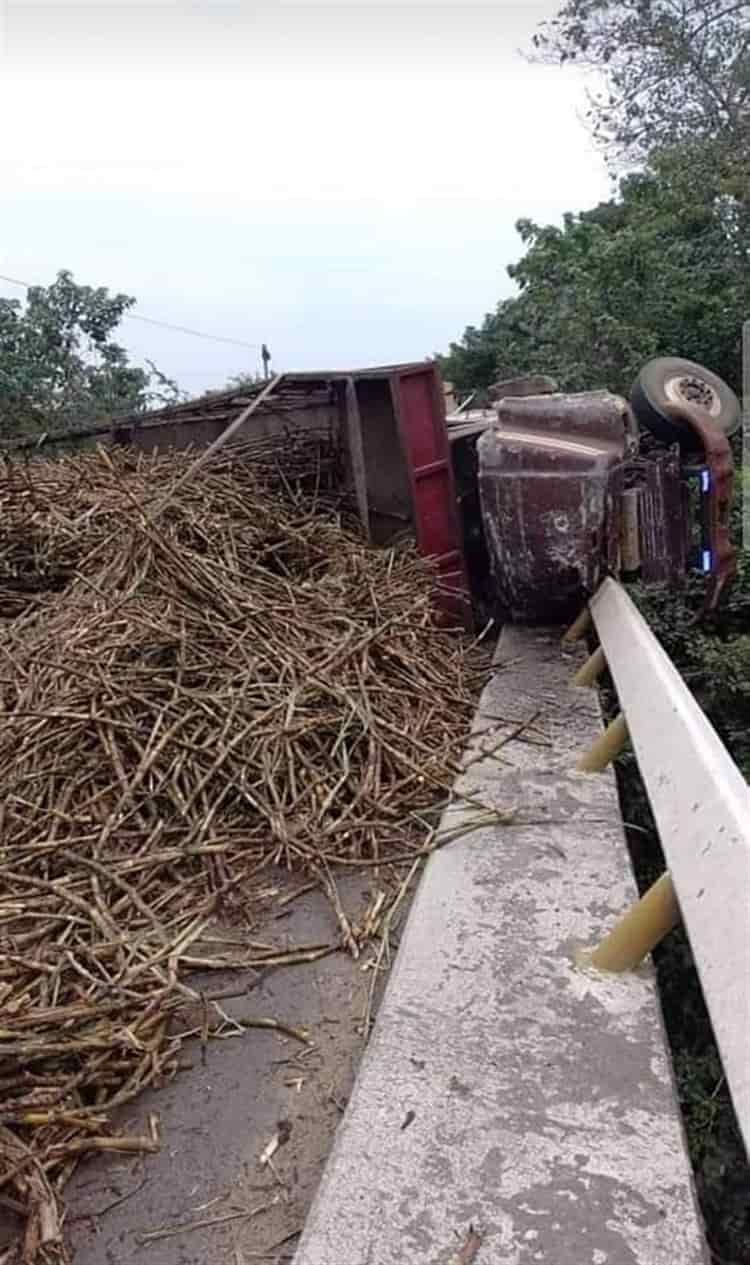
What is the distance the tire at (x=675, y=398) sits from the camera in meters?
4.58

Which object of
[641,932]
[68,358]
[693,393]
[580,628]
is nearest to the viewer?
[641,932]

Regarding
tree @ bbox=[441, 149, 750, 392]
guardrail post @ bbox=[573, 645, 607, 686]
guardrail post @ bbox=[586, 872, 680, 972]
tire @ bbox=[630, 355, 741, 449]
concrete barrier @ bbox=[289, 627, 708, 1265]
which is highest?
tree @ bbox=[441, 149, 750, 392]

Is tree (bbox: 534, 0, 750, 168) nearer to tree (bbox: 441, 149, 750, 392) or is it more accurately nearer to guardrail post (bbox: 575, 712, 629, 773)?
tree (bbox: 441, 149, 750, 392)

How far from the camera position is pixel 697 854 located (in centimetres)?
188

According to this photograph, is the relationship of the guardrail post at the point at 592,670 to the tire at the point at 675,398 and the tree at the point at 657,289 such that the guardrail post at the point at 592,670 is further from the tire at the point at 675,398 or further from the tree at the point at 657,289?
the tree at the point at 657,289

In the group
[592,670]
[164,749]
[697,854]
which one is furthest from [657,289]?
[697,854]

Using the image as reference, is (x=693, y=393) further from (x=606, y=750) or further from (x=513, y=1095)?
(x=513, y=1095)

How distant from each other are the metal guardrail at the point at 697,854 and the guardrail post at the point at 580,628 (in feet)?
4.65

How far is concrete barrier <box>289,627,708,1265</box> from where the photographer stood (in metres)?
1.39

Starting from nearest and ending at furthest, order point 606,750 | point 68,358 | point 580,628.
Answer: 1. point 606,750
2. point 580,628
3. point 68,358

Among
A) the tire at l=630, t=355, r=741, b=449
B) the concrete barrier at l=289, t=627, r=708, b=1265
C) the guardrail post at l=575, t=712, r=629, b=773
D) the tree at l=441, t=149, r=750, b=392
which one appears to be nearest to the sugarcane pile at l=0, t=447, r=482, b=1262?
the concrete barrier at l=289, t=627, r=708, b=1265

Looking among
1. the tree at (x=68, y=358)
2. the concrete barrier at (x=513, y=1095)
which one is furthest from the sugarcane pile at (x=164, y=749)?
the tree at (x=68, y=358)

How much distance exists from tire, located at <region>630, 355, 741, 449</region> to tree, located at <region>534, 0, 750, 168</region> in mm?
10562

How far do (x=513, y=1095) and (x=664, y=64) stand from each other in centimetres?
1714
